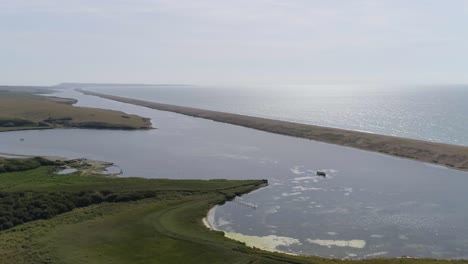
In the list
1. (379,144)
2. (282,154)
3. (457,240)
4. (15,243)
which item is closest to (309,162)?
(282,154)

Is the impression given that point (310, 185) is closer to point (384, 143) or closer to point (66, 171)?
point (66, 171)

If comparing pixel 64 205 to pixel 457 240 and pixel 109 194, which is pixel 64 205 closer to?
pixel 109 194

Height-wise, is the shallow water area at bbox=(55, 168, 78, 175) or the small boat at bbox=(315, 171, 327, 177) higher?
the small boat at bbox=(315, 171, 327, 177)

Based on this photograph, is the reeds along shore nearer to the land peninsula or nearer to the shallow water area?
the land peninsula

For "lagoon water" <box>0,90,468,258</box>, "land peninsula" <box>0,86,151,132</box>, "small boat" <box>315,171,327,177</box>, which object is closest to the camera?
"lagoon water" <box>0,90,468,258</box>

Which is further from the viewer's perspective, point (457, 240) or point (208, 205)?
point (208, 205)

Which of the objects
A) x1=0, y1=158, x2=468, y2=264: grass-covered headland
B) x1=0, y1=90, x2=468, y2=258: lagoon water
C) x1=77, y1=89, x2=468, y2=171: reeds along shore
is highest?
x1=77, y1=89, x2=468, y2=171: reeds along shore

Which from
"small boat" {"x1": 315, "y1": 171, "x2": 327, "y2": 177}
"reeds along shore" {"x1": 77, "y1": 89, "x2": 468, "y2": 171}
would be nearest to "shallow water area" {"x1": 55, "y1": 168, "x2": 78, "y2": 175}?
"small boat" {"x1": 315, "y1": 171, "x2": 327, "y2": 177}

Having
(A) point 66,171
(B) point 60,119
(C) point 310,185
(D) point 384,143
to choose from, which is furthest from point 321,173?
(B) point 60,119
